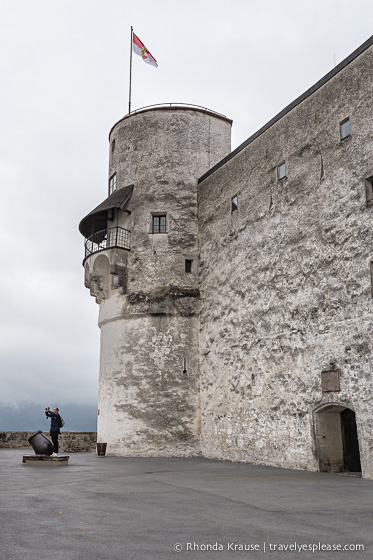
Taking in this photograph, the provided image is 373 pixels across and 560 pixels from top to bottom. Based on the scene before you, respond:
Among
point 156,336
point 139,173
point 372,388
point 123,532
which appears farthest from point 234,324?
point 123,532

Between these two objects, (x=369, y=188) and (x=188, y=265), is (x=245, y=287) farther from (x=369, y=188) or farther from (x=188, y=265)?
(x=369, y=188)

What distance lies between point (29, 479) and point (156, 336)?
9865 mm

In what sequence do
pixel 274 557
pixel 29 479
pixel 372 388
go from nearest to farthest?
pixel 274 557 < pixel 29 479 < pixel 372 388

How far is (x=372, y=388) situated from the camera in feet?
41.5

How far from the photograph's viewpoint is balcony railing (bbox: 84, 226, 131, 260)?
2221 cm

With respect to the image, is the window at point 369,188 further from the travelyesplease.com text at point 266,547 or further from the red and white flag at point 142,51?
the red and white flag at point 142,51

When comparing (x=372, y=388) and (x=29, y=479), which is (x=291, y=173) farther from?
(x=29, y=479)

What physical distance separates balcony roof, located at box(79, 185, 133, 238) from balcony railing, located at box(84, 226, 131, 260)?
0.45 metres

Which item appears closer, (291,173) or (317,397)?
(317,397)

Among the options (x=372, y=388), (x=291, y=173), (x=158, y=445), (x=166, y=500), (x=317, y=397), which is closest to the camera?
(x=166, y=500)

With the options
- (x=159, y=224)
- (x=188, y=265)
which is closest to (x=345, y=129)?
(x=188, y=265)

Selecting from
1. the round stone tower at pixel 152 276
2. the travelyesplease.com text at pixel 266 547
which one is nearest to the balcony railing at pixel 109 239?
the round stone tower at pixel 152 276

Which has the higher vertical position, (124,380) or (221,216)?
(221,216)

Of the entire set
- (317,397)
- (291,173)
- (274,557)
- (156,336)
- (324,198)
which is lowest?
(274,557)
